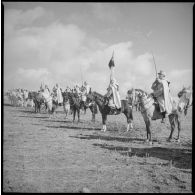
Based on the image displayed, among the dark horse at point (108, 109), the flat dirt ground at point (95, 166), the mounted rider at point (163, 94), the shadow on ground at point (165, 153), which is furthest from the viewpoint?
the dark horse at point (108, 109)

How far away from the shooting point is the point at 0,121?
6203 millimetres

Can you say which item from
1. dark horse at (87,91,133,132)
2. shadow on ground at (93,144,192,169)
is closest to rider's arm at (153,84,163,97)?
shadow on ground at (93,144,192,169)

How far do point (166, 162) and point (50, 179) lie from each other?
3976mm

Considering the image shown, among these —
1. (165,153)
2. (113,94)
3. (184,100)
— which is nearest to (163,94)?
(184,100)

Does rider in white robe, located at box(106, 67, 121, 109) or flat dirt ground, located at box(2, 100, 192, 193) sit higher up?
rider in white robe, located at box(106, 67, 121, 109)

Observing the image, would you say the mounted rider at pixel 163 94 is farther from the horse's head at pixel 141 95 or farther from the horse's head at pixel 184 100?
the horse's head at pixel 184 100

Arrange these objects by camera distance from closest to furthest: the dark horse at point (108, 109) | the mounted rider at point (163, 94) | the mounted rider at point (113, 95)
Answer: the mounted rider at point (163, 94) → the mounted rider at point (113, 95) → the dark horse at point (108, 109)

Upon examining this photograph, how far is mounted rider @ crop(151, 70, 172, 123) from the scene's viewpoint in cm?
979

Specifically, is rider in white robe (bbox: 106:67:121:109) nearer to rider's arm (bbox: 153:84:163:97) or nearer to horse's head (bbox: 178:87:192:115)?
rider's arm (bbox: 153:84:163:97)

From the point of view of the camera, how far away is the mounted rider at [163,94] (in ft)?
32.1

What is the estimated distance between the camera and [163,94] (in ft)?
32.4

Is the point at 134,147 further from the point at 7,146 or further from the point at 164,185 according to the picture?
the point at 7,146

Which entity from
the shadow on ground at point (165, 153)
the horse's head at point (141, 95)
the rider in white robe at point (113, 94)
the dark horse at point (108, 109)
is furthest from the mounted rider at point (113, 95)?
the shadow on ground at point (165, 153)

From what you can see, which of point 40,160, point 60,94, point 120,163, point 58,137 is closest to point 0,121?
point 40,160
